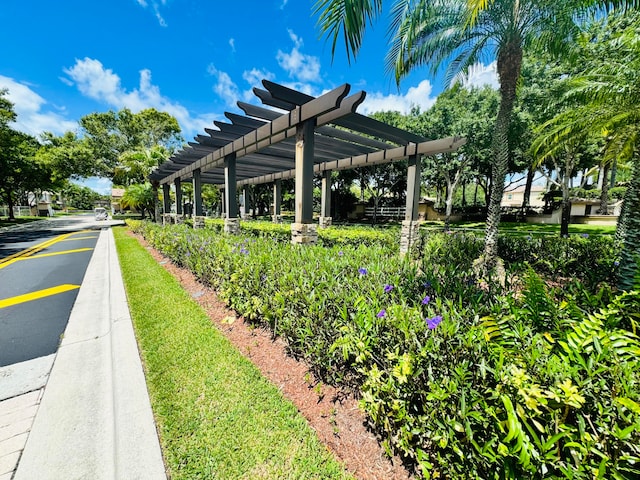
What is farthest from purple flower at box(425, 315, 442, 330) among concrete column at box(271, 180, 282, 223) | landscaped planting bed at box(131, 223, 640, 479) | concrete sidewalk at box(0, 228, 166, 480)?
concrete column at box(271, 180, 282, 223)

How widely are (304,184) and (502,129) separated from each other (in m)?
5.75

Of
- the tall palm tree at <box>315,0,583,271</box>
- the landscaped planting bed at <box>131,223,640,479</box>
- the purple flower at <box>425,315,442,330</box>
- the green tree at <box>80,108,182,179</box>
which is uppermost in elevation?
the green tree at <box>80,108,182,179</box>

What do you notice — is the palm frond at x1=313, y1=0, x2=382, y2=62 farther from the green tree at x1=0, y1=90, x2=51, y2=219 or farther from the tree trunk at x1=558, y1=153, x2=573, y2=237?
the green tree at x1=0, y1=90, x2=51, y2=219

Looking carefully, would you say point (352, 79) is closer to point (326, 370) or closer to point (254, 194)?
point (326, 370)

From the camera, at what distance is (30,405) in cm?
253

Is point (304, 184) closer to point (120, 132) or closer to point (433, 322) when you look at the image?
point (433, 322)

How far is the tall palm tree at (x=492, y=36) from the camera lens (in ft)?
19.6

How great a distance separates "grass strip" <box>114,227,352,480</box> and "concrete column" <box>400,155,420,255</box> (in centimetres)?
689

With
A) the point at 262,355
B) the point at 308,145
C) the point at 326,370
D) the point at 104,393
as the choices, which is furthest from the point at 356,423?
the point at 308,145

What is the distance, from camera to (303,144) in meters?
6.16

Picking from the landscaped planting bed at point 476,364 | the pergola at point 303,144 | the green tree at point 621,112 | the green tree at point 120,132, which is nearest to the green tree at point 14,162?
the green tree at point 120,132

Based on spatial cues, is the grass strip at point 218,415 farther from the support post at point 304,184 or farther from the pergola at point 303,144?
A: the pergola at point 303,144

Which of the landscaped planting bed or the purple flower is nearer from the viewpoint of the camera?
the landscaped planting bed

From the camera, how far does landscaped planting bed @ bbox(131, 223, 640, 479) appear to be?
48.5 inches
